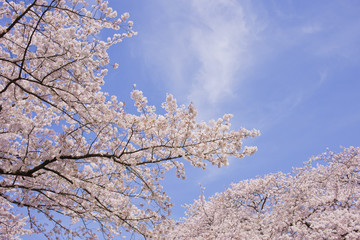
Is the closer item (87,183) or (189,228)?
(87,183)

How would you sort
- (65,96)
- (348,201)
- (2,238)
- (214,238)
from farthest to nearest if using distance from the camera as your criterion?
(214,238) < (348,201) < (2,238) < (65,96)

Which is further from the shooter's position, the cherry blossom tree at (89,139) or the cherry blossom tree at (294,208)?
the cherry blossom tree at (294,208)

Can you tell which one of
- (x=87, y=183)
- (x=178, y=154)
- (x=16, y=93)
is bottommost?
(x=87, y=183)

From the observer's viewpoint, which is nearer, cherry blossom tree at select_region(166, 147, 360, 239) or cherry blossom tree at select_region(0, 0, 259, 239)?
cherry blossom tree at select_region(0, 0, 259, 239)

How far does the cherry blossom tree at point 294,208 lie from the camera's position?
9758 millimetres

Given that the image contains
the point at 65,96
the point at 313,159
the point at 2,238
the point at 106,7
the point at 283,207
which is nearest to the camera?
the point at 65,96

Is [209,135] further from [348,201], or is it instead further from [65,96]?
[348,201]

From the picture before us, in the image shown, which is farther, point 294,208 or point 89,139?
point 294,208

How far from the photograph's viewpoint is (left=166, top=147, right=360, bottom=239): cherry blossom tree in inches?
384

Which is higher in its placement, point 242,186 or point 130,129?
point 242,186

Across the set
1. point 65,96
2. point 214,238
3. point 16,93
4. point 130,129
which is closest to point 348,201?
point 214,238

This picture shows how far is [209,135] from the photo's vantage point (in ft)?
19.9

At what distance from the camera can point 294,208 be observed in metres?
11.1

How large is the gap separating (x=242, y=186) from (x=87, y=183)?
20.1 m
